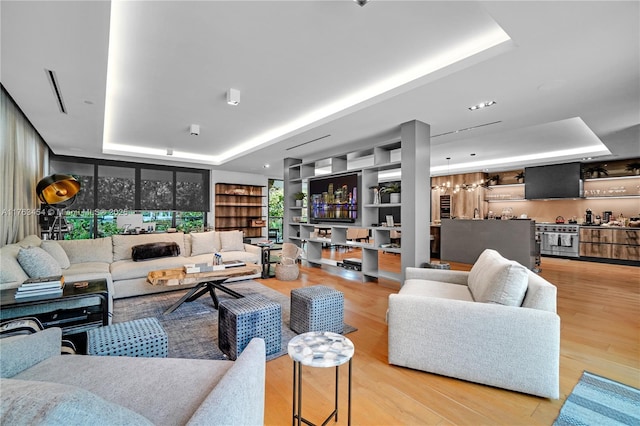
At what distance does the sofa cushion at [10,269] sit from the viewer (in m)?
2.72

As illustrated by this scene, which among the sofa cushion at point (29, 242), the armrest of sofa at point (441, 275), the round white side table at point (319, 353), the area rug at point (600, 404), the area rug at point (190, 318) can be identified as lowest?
the area rug at point (600, 404)

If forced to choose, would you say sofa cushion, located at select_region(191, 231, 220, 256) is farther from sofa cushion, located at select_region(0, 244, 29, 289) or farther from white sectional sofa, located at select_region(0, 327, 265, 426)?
white sectional sofa, located at select_region(0, 327, 265, 426)

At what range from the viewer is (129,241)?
15.9 feet

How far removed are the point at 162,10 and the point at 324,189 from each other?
442 centimetres

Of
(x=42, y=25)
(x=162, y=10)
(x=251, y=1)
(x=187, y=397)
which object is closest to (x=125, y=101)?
(x=42, y=25)

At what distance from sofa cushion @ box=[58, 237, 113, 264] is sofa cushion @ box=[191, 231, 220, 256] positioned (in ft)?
4.10

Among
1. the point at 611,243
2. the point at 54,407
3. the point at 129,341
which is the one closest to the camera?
the point at 54,407

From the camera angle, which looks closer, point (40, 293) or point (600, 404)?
point (600, 404)

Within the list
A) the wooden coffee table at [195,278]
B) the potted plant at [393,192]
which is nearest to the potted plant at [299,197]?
the potted plant at [393,192]

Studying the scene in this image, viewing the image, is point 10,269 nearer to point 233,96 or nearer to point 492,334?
point 233,96

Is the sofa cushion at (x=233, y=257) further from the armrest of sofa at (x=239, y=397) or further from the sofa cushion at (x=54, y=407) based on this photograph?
the sofa cushion at (x=54, y=407)

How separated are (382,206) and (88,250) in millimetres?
4801

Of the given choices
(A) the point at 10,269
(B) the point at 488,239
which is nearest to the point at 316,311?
(A) the point at 10,269

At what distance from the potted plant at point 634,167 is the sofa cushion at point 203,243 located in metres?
10.1
